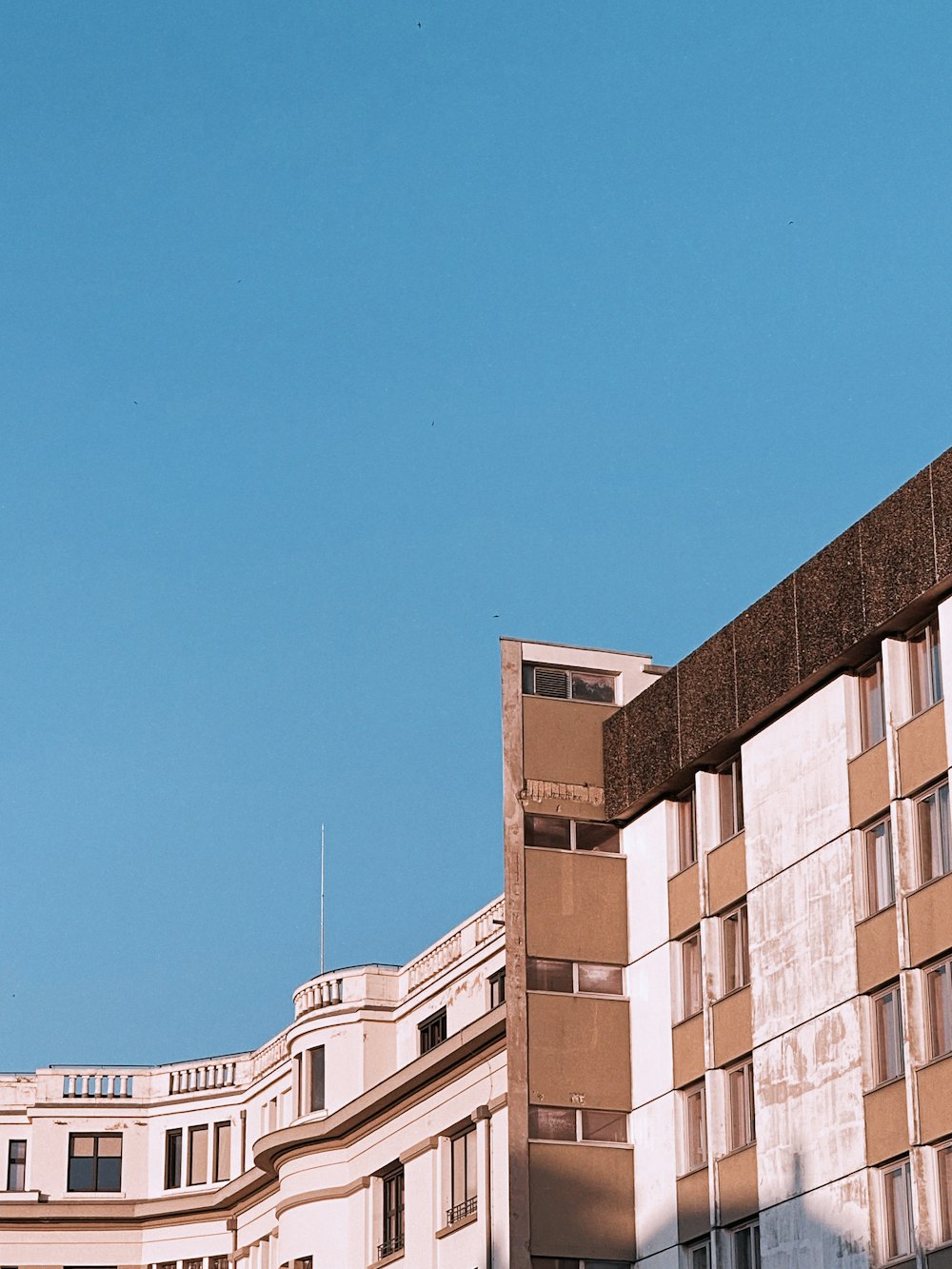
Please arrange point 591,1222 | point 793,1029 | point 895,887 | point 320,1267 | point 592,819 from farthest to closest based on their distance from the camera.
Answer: point 320,1267 < point 592,819 < point 591,1222 < point 793,1029 < point 895,887

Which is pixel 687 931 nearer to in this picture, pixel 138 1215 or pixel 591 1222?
pixel 591 1222

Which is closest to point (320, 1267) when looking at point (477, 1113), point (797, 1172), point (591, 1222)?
point (477, 1113)

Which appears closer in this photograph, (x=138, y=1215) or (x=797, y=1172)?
(x=797, y=1172)

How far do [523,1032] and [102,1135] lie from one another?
106 feet

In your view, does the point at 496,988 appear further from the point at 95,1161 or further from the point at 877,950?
the point at 95,1161

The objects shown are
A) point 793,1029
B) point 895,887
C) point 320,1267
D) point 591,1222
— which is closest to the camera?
point 895,887

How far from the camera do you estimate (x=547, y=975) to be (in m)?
47.0

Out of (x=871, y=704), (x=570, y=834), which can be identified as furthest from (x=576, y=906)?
(x=871, y=704)

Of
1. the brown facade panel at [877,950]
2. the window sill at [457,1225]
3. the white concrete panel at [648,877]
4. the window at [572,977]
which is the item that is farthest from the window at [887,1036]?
the window sill at [457,1225]

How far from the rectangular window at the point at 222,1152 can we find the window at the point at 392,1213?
55.5 ft

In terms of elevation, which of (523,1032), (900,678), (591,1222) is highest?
(900,678)

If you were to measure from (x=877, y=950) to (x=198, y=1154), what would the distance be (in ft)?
131

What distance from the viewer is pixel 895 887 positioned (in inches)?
1503

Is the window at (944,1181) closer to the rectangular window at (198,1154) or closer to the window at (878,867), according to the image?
the window at (878,867)
